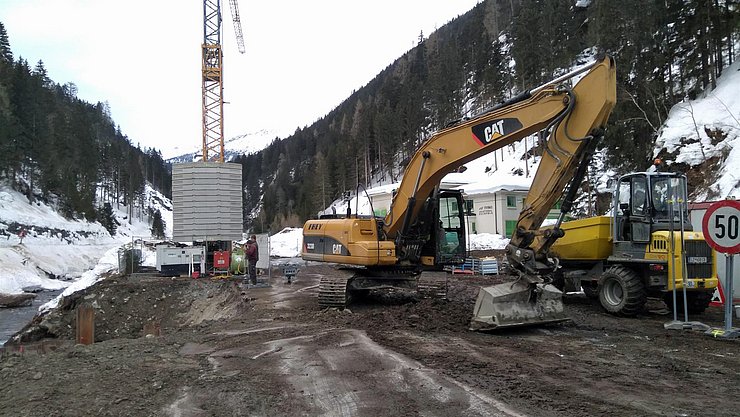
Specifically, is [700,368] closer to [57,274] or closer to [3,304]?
[3,304]

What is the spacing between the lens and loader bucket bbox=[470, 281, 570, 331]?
8414mm

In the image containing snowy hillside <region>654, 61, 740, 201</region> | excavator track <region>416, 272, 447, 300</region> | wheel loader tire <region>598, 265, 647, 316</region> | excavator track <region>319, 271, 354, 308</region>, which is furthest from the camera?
snowy hillside <region>654, 61, 740, 201</region>

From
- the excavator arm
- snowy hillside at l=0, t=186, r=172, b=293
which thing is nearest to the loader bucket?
the excavator arm

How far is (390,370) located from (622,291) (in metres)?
6.67

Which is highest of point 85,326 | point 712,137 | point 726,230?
point 712,137

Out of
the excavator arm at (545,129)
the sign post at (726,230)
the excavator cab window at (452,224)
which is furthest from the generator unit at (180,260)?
the sign post at (726,230)

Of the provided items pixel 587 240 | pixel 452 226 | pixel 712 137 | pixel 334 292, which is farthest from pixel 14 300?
pixel 712 137

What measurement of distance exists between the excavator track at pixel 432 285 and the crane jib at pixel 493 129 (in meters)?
3.30

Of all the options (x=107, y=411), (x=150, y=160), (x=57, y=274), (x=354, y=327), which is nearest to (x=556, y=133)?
(x=354, y=327)

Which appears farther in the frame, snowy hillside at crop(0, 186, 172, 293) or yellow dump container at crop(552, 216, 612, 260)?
snowy hillside at crop(0, 186, 172, 293)

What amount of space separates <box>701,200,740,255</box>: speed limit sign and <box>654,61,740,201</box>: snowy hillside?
17.7m

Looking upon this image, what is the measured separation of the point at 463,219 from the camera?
11.6 metres

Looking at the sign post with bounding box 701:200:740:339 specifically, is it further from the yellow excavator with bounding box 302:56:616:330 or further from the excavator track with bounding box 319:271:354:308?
Result: the excavator track with bounding box 319:271:354:308

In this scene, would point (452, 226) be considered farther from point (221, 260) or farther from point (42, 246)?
point (42, 246)
